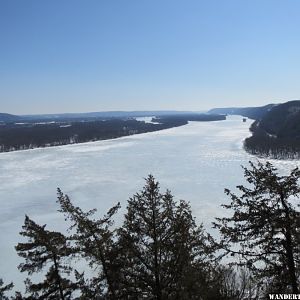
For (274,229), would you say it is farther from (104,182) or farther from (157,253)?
(104,182)

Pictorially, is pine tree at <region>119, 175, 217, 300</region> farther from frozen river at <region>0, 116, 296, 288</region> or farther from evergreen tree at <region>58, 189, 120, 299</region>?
frozen river at <region>0, 116, 296, 288</region>

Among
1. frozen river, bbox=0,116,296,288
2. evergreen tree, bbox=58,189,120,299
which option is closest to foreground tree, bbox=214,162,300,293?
evergreen tree, bbox=58,189,120,299

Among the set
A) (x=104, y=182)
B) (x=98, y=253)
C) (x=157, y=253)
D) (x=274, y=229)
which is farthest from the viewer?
(x=104, y=182)

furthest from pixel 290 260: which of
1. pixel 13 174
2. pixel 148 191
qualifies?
pixel 13 174

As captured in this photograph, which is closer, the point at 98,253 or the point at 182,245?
the point at 182,245

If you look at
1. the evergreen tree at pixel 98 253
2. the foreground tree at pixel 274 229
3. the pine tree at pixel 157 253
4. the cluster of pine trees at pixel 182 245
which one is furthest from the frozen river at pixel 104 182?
the foreground tree at pixel 274 229

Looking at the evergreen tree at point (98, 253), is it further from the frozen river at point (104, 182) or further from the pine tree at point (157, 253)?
the frozen river at point (104, 182)

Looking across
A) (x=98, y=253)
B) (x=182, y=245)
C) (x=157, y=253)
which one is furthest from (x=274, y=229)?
(x=98, y=253)

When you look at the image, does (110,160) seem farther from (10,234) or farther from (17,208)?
(10,234)
